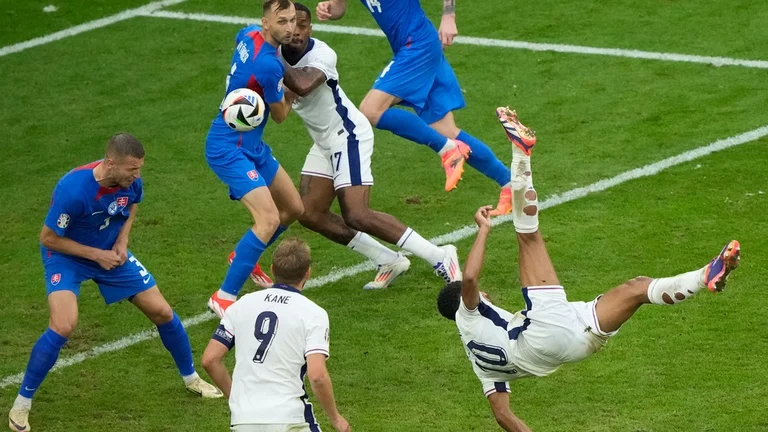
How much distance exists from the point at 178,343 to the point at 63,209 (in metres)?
1.20

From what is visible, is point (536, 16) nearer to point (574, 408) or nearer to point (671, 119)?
point (671, 119)

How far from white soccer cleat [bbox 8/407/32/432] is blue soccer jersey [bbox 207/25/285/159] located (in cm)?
243

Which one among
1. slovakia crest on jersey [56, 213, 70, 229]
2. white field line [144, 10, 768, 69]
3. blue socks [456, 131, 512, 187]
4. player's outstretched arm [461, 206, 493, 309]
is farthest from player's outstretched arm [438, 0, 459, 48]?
slovakia crest on jersey [56, 213, 70, 229]

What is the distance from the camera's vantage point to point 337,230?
32.1ft

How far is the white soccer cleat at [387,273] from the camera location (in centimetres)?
972

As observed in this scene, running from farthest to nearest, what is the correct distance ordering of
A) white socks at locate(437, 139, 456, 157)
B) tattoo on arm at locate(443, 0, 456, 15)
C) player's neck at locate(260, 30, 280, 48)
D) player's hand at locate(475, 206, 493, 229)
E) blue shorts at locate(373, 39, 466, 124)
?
tattoo on arm at locate(443, 0, 456, 15), blue shorts at locate(373, 39, 466, 124), white socks at locate(437, 139, 456, 157), player's neck at locate(260, 30, 280, 48), player's hand at locate(475, 206, 493, 229)

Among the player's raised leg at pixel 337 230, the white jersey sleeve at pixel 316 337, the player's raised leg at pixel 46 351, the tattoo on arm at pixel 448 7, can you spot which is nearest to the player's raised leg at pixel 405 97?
the tattoo on arm at pixel 448 7

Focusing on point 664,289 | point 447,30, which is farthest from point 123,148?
point 447,30

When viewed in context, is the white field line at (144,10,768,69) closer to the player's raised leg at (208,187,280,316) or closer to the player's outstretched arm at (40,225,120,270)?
the player's raised leg at (208,187,280,316)

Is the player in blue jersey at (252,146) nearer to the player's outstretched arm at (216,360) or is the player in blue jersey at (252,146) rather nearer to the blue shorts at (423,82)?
the blue shorts at (423,82)

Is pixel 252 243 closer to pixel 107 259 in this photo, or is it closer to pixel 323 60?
pixel 107 259

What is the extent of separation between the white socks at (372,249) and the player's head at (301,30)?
1.55 meters

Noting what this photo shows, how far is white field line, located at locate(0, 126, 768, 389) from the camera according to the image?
890 cm

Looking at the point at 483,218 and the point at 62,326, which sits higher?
the point at 483,218
